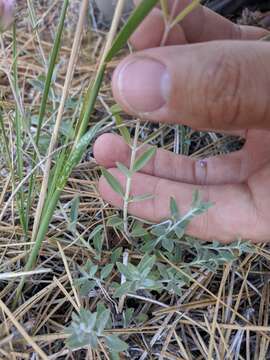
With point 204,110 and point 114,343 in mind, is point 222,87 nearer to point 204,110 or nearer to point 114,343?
point 204,110

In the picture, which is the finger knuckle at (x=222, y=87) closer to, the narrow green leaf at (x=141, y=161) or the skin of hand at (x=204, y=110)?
the skin of hand at (x=204, y=110)

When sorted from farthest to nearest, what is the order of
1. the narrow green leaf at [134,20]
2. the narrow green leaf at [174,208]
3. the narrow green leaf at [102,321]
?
the narrow green leaf at [174,208] → the narrow green leaf at [102,321] → the narrow green leaf at [134,20]

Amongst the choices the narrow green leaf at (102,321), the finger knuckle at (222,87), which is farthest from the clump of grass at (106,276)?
the finger knuckle at (222,87)

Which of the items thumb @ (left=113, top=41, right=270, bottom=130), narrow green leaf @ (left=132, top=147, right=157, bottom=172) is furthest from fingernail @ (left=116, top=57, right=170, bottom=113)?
narrow green leaf @ (left=132, top=147, right=157, bottom=172)

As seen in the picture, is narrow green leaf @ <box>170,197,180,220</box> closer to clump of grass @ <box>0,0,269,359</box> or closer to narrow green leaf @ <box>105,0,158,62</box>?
clump of grass @ <box>0,0,269,359</box>

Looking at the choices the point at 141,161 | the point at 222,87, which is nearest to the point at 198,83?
the point at 222,87

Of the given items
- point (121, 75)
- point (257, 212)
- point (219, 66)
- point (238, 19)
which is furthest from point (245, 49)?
point (238, 19)

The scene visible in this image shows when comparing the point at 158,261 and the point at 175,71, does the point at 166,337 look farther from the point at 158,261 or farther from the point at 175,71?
the point at 175,71
